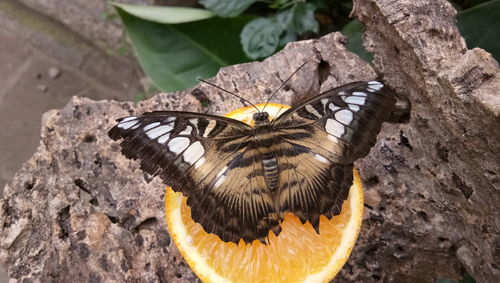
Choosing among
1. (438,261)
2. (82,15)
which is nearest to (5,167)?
(82,15)

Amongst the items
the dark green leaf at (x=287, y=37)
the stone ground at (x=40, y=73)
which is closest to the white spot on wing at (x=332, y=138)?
the dark green leaf at (x=287, y=37)

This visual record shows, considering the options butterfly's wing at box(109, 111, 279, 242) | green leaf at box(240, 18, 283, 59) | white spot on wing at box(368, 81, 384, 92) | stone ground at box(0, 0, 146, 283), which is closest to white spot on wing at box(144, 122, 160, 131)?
butterfly's wing at box(109, 111, 279, 242)

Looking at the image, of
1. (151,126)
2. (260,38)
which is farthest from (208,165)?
(260,38)

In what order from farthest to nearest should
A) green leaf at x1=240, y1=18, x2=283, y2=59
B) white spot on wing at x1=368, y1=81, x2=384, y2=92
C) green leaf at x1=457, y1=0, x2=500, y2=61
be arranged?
green leaf at x1=240, y1=18, x2=283, y2=59 → green leaf at x1=457, y1=0, x2=500, y2=61 → white spot on wing at x1=368, y1=81, x2=384, y2=92

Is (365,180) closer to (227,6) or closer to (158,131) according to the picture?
(158,131)

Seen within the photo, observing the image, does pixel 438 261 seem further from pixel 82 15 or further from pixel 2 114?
pixel 2 114

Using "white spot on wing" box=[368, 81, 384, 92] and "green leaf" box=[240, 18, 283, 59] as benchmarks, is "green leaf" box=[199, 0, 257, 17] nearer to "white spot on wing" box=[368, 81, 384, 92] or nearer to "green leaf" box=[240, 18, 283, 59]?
"green leaf" box=[240, 18, 283, 59]
